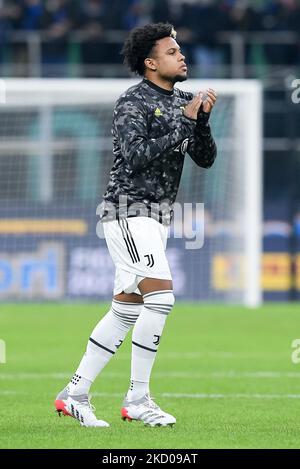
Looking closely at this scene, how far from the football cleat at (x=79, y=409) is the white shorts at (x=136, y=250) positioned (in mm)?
683

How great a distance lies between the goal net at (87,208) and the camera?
19.4 m

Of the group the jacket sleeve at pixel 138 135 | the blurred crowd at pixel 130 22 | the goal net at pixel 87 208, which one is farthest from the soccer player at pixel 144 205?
the blurred crowd at pixel 130 22

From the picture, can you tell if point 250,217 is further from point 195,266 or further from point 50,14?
point 50,14

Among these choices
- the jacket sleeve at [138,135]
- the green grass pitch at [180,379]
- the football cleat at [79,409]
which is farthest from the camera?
the football cleat at [79,409]

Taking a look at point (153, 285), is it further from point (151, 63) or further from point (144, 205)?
point (151, 63)

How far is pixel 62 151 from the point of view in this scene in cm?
1992

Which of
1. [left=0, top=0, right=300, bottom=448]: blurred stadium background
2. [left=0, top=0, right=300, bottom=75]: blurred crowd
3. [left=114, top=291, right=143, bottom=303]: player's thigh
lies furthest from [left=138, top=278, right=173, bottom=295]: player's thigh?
[left=0, top=0, right=300, bottom=75]: blurred crowd

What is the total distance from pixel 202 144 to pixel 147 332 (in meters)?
1.17

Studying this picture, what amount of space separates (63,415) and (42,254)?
474 inches

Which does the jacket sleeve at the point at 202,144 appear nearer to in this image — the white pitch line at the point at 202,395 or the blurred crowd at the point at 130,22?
the white pitch line at the point at 202,395

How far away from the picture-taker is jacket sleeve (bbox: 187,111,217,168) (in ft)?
23.4

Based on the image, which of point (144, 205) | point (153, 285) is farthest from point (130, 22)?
point (153, 285)

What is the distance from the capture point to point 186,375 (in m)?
10.6
